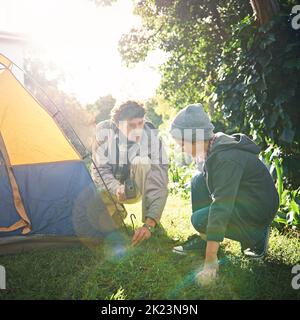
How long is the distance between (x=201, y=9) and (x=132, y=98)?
3.27 meters

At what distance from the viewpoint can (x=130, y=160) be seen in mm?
3336

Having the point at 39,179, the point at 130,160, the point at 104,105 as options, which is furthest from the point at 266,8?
the point at 104,105

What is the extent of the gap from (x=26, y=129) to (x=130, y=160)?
0.90 m

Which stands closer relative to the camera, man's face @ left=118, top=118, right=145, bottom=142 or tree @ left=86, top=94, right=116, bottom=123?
man's face @ left=118, top=118, right=145, bottom=142

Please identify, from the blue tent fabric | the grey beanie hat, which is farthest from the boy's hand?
the grey beanie hat

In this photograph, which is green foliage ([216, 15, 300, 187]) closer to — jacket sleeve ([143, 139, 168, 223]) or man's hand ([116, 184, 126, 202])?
jacket sleeve ([143, 139, 168, 223])

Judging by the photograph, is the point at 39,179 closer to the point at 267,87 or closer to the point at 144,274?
the point at 144,274

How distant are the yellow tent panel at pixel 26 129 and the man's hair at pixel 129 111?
0.49 metres

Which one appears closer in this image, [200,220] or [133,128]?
[200,220]

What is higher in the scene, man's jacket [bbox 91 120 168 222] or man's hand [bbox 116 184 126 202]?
man's jacket [bbox 91 120 168 222]

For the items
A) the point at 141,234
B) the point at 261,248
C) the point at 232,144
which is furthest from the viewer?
the point at 141,234

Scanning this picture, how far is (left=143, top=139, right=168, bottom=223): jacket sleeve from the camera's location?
3.04 metres

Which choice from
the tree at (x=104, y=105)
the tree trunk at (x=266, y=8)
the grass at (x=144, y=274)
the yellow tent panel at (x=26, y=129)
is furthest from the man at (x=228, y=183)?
the tree at (x=104, y=105)

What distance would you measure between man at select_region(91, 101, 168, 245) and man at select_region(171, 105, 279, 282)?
656 millimetres
